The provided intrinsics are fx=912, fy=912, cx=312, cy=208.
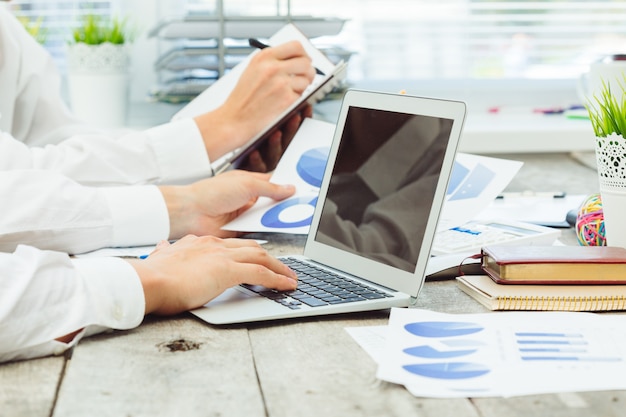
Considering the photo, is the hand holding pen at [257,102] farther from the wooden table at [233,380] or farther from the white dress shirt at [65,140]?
the wooden table at [233,380]

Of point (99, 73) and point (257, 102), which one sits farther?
point (99, 73)

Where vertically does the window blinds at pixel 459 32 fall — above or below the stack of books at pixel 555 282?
above

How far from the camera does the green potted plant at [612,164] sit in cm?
103

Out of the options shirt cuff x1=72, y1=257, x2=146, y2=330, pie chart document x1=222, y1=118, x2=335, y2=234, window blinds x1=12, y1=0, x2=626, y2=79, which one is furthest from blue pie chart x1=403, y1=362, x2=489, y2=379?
window blinds x1=12, y1=0, x2=626, y2=79

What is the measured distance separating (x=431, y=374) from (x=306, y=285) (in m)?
0.28

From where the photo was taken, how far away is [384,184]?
1027 mm

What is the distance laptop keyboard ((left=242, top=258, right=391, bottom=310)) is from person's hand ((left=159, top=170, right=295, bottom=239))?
28 centimetres

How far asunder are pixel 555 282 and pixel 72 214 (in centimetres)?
60

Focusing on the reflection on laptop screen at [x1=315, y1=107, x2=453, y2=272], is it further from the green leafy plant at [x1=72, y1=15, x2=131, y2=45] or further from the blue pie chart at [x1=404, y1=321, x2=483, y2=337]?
the green leafy plant at [x1=72, y1=15, x2=131, y2=45]

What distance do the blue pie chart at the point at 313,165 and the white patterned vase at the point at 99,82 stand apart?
866mm

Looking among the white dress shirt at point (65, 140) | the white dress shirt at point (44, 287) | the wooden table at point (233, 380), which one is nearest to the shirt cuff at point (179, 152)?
the white dress shirt at point (65, 140)

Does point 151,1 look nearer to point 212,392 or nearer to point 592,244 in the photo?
point 592,244

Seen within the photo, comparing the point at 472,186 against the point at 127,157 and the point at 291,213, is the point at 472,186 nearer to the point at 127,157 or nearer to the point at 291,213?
the point at 291,213

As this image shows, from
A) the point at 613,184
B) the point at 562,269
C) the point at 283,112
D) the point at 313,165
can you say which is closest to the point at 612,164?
the point at 613,184
